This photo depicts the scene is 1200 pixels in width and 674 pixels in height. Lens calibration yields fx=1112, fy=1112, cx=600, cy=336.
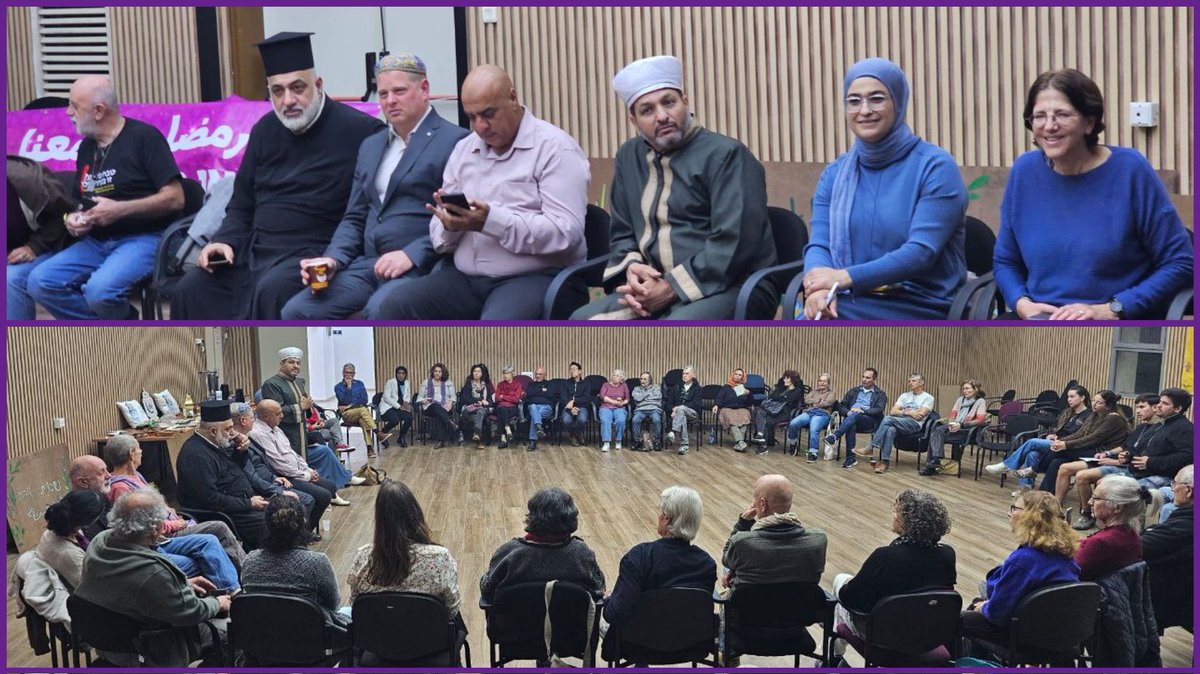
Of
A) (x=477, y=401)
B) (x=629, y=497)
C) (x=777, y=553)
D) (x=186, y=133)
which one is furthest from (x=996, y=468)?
(x=186, y=133)

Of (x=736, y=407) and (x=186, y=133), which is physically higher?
(x=186, y=133)

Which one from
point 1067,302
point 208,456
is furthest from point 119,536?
point 1067,302

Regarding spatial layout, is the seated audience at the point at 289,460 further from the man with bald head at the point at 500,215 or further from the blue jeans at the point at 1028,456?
the blue jeans at the point at 1028,456

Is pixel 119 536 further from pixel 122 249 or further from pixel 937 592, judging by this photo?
pixel 937 592

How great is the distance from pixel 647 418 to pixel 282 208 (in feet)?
6.43

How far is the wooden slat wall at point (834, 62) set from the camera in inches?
207

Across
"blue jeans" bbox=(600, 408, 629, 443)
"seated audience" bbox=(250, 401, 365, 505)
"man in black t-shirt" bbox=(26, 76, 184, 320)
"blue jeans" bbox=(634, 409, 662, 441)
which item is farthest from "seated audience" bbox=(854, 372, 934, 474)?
"man in black t-shirt" bbox=(26, 76, 184, 320)

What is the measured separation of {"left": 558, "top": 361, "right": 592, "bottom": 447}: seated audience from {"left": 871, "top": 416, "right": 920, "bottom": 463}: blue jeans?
130 centimetres

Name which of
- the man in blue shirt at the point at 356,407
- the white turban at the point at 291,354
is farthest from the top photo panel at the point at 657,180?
the man in blue shirt at the point at 356,407

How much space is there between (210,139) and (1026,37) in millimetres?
4186

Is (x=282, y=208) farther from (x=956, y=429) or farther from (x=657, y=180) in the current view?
(x=956, y=429)

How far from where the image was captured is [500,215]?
3469mm

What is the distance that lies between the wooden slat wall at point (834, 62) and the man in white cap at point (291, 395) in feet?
7.95

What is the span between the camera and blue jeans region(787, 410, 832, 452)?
4992 millimetres
